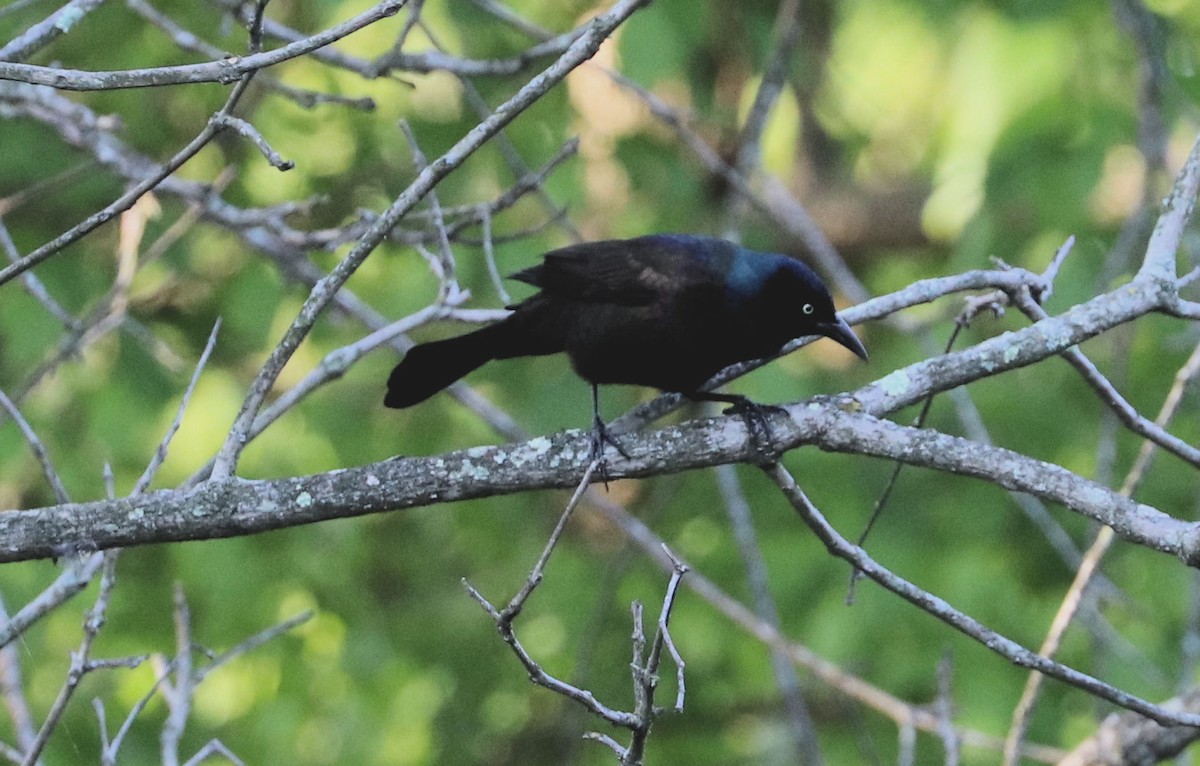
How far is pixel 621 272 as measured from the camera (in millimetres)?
4082

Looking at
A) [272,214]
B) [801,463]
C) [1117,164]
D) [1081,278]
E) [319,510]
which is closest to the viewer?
[319,510]

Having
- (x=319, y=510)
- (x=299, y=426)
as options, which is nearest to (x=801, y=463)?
(x=299, y=426)

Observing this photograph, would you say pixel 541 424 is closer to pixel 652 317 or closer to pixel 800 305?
pixel 652 317

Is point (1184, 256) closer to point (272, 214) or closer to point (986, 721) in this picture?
point (986, 721)

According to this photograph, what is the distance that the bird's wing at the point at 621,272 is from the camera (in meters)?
4.01

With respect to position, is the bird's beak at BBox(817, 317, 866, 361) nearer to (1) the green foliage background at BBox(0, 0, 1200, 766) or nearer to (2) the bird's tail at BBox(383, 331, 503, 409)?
(2) the bird's tail at BBox(383, 331, 503, 409)

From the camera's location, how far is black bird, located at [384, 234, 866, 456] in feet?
12.7

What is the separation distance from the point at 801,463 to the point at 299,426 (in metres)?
2.47

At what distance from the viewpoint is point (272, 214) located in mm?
4066

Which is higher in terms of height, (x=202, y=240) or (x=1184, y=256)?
(x=1184, y=256)

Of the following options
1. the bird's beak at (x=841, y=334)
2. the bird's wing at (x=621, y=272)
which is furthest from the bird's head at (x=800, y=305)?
the bird's wing at (x=621, y=272)

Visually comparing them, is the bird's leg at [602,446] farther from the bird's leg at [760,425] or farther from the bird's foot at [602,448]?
the bird's leg at [760,425]

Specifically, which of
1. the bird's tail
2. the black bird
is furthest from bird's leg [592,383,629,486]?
A: the bird's tail

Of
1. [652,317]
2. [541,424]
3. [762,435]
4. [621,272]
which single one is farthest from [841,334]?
[541,424]
